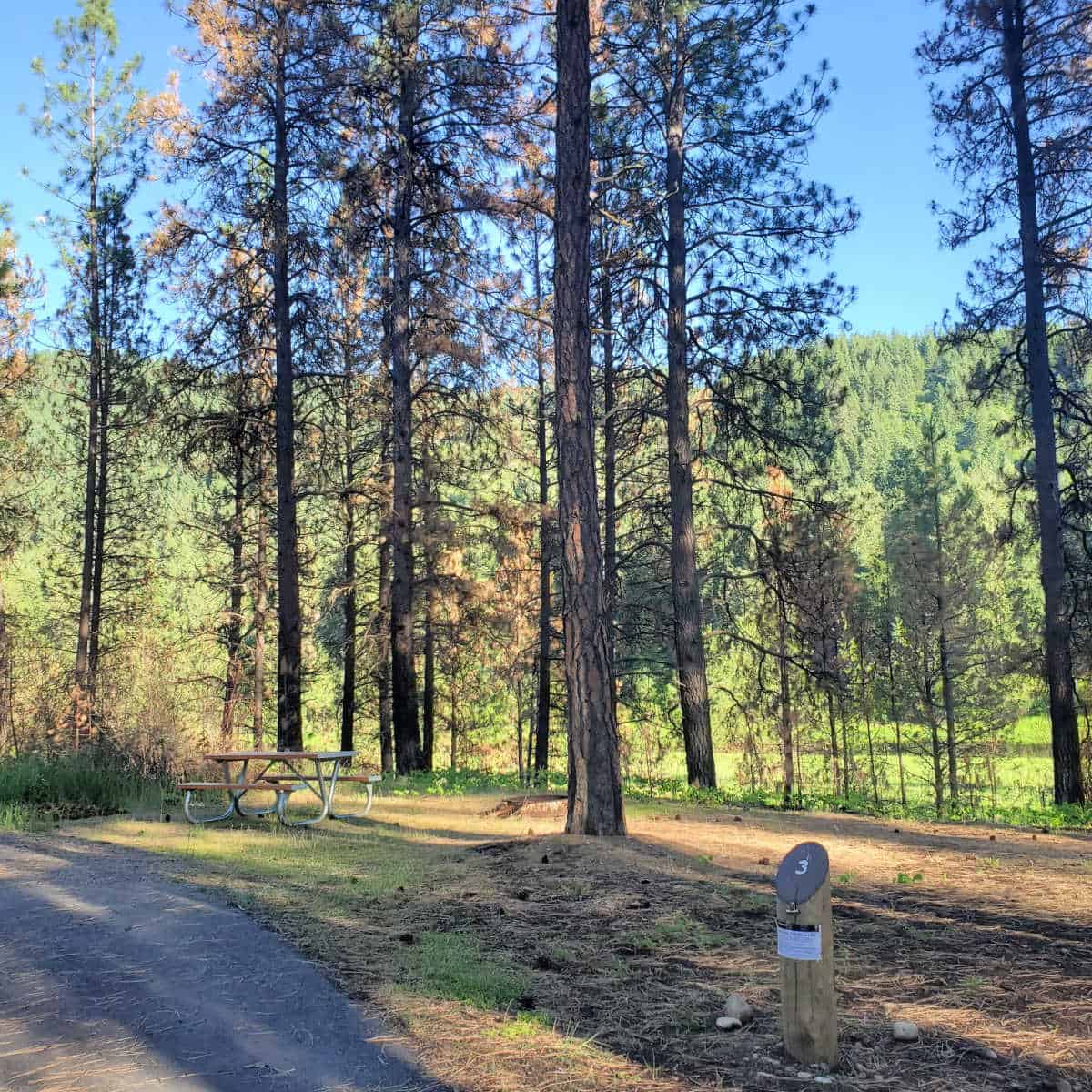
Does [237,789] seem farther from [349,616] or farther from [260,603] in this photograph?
[349,616]

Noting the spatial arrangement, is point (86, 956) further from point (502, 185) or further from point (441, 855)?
point (502, 185)

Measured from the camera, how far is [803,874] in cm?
350

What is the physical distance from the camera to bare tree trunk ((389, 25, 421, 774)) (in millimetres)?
15469

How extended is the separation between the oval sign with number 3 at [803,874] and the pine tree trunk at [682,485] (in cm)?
1001

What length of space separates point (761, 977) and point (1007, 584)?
48568 millimetres

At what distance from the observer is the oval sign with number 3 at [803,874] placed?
3.44 meters

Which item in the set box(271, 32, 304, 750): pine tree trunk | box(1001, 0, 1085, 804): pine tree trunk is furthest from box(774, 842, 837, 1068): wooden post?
box(271, 32, 304, 750): pine tree trunk

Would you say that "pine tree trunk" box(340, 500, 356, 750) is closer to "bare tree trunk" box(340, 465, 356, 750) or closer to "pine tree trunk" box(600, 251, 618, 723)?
"bare tree trunk" box(340, 465, 356, 750)

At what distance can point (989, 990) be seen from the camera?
4.20 m

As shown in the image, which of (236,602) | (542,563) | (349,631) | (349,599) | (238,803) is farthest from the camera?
(236,602)

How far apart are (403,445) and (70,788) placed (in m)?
7.35

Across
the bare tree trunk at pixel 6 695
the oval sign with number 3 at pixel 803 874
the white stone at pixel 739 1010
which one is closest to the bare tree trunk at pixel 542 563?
the bare tree trunk at pixel 6 695

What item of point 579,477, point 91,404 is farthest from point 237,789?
point 91,404

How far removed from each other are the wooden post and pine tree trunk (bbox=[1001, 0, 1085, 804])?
11.2 metres
